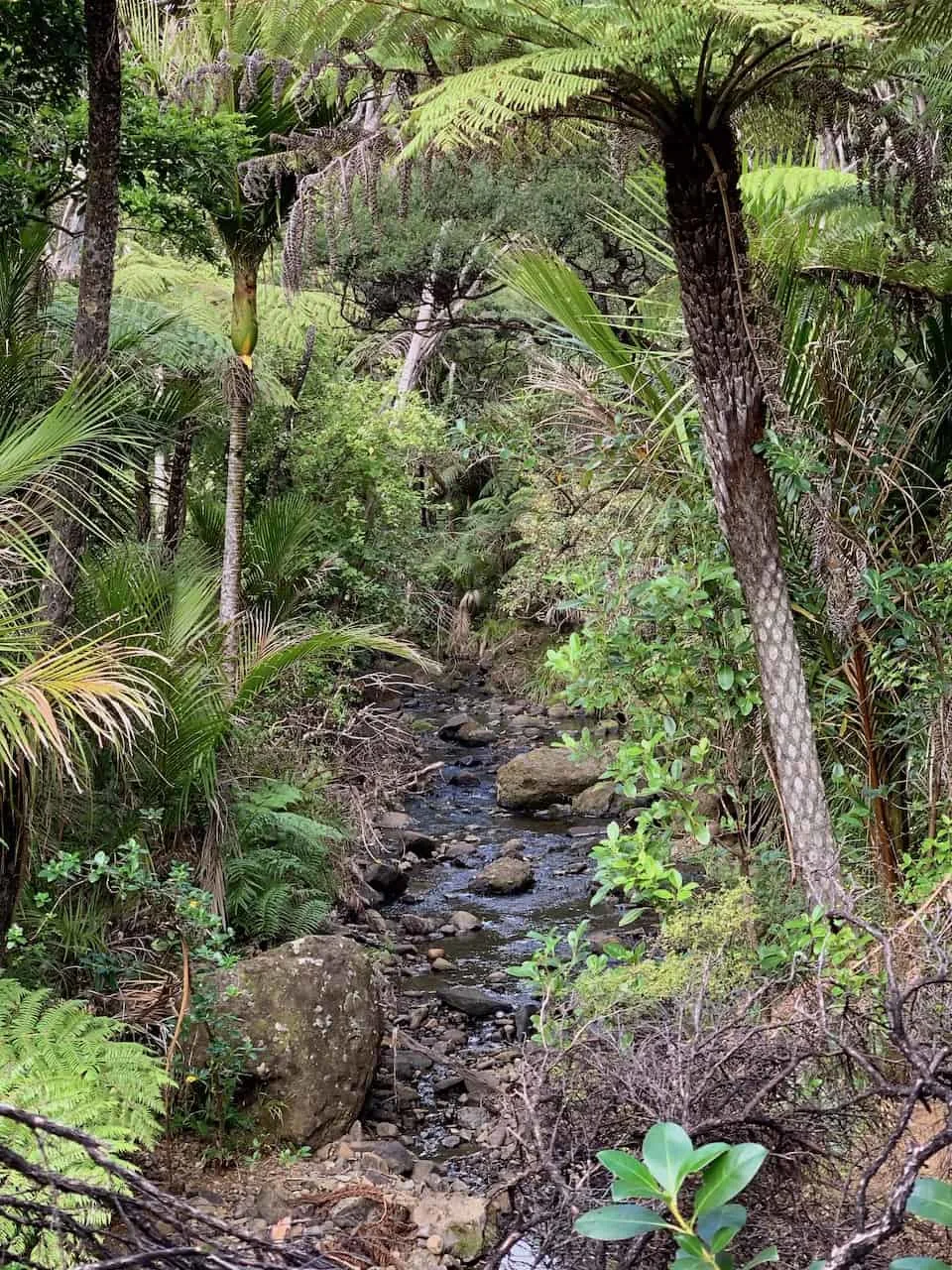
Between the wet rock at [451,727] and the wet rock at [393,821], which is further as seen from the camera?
the wet rock at [451,727]

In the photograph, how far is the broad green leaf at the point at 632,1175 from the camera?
4.15ft

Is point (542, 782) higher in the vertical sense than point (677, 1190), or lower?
lower

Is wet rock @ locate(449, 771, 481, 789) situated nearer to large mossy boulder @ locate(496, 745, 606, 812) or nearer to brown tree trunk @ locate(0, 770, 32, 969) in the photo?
large mossy boulder @ locate(496, 745, 606, 812)

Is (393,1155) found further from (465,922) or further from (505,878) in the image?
(505,878)

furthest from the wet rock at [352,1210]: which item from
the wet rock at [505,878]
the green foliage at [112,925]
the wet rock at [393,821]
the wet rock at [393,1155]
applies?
the wet rock at [393,821]

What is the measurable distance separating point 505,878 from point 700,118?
20.3 ft

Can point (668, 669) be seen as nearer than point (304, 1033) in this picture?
Yes

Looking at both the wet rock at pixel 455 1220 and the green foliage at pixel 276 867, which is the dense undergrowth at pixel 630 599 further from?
the wet rock at pixel 455 1220

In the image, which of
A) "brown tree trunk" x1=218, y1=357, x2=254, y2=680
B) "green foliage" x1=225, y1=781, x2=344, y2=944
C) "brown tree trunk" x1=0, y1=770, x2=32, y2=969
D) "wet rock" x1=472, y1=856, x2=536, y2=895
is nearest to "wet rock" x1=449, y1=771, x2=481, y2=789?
"wet rock" x1=472, y1=856, x2=536, y2=895

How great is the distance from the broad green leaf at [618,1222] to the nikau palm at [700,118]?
2228mm

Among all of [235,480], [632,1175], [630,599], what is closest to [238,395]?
[235,480]

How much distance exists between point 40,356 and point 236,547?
9.47ft

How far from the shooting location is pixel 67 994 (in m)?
4.56

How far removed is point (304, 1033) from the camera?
500 centimetres
